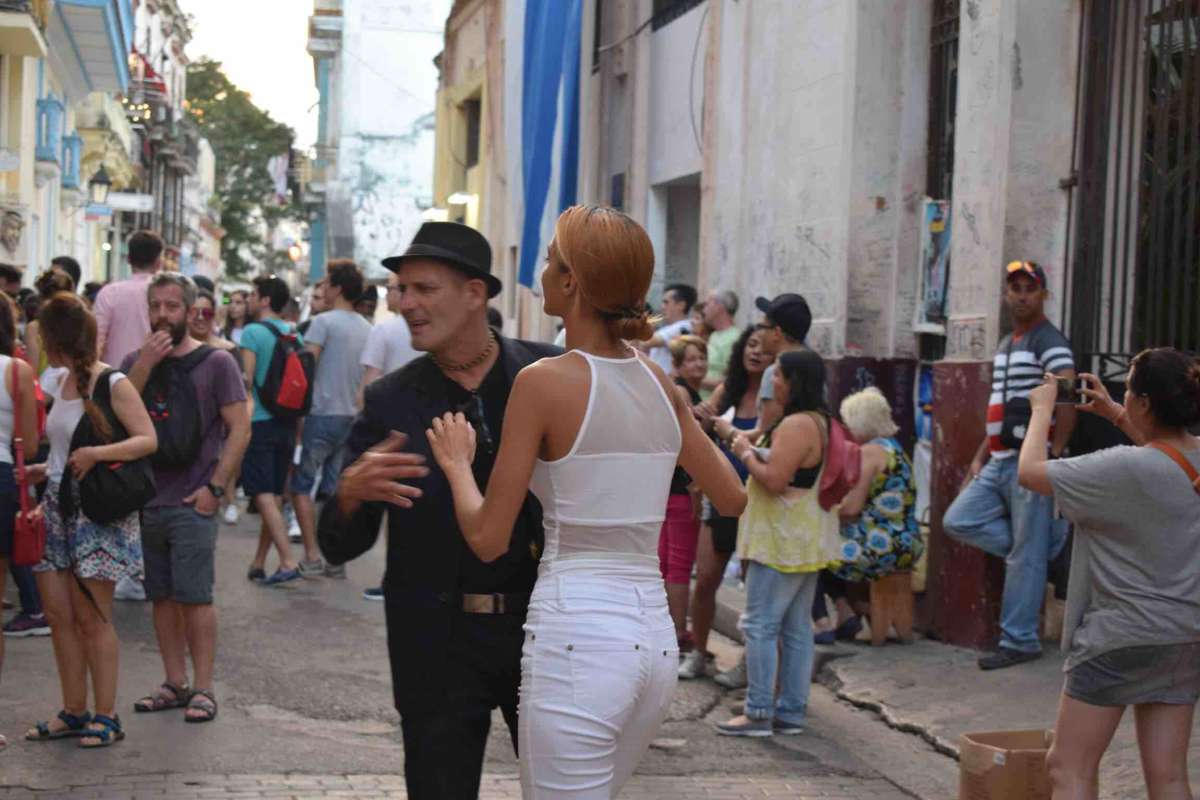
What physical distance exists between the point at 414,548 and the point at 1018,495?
16.9 feet

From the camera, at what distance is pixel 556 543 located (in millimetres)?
3561

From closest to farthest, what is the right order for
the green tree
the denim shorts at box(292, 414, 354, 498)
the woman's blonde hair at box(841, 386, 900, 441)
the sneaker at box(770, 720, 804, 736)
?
the sneaker at box(770, 720, 804, 736) → the woman's blonde hair at box(841, 386, 900, 441) → the denim shorts at box(292, 414, 354, 498) → the green tree

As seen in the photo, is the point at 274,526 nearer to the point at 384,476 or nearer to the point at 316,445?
the point at 316,445

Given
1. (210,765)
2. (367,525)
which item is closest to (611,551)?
(367,525)

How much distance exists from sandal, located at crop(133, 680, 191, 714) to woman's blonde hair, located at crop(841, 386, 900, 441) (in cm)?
396

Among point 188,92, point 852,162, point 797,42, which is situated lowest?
point 852,162

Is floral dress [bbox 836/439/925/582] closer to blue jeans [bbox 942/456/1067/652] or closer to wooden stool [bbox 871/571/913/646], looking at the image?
wooden stool [bbox 871/571/913/646]

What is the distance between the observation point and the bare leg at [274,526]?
11.3 m

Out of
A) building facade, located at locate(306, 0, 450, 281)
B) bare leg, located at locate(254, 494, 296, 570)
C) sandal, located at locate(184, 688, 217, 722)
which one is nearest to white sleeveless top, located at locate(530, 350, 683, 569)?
sandal, located at locate(184, 688, 217, 722)

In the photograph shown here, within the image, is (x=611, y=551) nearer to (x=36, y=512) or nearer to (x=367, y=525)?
(x=367, y=525)

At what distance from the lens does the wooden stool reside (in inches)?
368

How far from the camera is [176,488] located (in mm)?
7207

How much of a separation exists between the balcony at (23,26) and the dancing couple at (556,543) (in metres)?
19.2

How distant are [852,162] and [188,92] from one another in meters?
66.2
